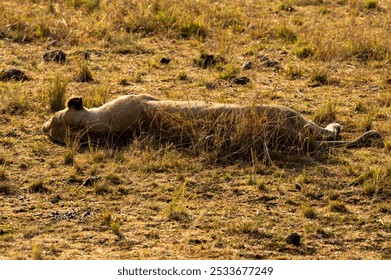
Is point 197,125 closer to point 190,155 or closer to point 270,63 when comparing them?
point 190,155

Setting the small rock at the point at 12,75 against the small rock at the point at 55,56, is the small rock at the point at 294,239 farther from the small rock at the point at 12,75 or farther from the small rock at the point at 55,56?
the small rock at the point at 55,56

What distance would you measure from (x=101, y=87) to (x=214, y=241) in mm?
Result: 3766

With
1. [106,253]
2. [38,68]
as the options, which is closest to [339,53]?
[38,68]

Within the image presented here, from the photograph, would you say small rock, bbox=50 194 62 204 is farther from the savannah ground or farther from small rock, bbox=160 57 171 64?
small rock, bbox=160 57 171 64

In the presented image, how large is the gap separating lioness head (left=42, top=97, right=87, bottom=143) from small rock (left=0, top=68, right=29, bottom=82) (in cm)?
190

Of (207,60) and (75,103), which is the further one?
(207,60)

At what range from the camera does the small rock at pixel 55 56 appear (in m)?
11.7

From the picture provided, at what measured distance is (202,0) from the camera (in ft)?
47.8

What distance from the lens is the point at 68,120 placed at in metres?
9.06

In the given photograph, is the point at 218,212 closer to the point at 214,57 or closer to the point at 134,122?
the point at 134,122

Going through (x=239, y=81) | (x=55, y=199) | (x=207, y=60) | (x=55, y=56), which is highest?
(x=55, y=199)

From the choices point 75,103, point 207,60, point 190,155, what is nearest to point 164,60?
point 207,60

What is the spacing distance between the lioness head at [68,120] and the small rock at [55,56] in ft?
8.53

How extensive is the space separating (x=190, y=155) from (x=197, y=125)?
298mm
